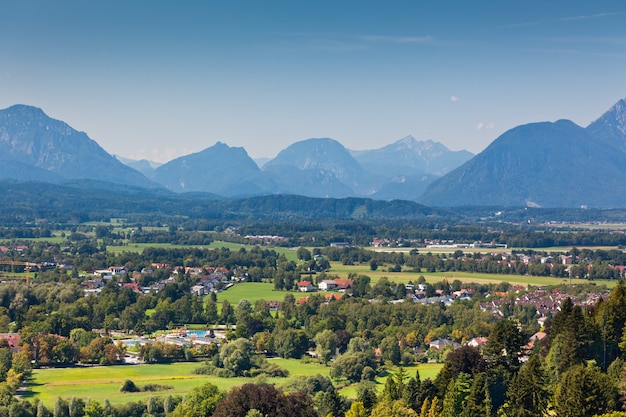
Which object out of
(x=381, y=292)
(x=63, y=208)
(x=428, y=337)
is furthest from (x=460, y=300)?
(x=63, y=208)

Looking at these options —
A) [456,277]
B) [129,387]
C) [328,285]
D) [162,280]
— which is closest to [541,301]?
[328,285]

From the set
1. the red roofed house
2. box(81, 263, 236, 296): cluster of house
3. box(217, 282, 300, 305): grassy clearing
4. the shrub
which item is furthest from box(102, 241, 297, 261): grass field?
the shrub

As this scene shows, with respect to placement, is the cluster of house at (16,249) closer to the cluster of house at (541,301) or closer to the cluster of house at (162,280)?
the cluster of house at (162,280)

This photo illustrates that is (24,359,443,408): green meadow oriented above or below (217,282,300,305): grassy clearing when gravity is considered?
below

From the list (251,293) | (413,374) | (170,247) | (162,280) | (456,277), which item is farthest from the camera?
(170,247)

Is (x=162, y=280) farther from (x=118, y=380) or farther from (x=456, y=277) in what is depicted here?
(x=118, y=380)

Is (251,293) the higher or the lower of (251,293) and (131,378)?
the higher

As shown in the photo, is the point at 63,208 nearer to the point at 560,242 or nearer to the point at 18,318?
the point at 560,242

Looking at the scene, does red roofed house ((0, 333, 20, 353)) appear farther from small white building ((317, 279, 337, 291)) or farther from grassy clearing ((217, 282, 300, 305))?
small white building ((317, 279, 337, 291))

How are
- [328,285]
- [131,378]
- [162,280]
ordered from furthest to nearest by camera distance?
1. [162,280]
2. [328,285]
3. [131,378]
